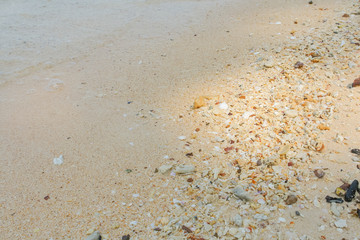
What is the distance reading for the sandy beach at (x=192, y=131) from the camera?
1.17 metres

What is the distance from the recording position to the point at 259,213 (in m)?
1.13

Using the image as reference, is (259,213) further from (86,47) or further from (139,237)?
(86,47)

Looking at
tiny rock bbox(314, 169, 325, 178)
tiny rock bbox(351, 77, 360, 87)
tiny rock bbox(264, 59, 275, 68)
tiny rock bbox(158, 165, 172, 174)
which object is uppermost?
tiny rock bbox(264, 59, 275, 68)

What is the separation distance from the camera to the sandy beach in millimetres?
1166

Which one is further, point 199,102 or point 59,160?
point 199,102

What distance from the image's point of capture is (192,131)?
5.40 ft

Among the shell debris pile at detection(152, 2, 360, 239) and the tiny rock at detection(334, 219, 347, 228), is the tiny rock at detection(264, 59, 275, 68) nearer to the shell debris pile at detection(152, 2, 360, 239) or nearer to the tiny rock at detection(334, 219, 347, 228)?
the shell debris pile at detection(152, 2, 360, 239)

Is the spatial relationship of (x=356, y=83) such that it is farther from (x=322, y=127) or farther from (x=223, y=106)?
(x=223, y=106)

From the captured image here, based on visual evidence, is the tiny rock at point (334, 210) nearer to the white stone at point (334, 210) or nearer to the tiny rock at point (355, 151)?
the white stone at point (334, 210)

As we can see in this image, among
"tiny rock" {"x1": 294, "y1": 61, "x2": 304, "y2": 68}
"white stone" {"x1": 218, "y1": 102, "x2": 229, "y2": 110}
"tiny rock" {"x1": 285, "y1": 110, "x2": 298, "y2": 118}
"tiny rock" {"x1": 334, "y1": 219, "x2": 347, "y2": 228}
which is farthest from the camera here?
"tiny rock" {"x1": 294, "y1": 61, "x2": 304, "y2": 68}

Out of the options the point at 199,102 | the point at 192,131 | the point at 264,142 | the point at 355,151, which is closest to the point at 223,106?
the point at 199,102

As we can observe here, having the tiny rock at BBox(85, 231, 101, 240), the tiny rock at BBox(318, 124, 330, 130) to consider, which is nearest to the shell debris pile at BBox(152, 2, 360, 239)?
the tiny rock at BBox(318, 124, 330, 130)

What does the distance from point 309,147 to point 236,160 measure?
366 millimetres

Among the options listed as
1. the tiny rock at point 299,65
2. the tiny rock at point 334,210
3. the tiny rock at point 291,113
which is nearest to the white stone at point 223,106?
the tiny rock at point 291,113
